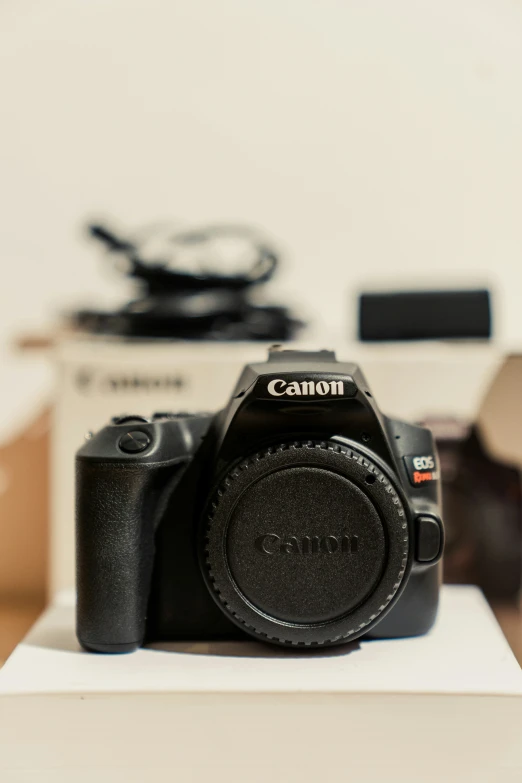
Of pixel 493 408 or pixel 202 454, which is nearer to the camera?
pixel 202 454

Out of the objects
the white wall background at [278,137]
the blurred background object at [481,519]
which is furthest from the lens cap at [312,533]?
the white wall background at [278,137]

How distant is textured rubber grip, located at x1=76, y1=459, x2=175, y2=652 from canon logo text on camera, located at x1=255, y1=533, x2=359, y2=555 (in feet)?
0.33

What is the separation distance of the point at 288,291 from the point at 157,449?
610 millimetres

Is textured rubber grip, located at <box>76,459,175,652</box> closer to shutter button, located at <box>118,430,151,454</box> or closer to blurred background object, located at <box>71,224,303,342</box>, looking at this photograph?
shutter button, located at <box>118,430,151,454</box>

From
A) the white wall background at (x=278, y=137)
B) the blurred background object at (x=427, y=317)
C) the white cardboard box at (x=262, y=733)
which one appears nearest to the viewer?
the white cardboard box at (x=262, y=733)

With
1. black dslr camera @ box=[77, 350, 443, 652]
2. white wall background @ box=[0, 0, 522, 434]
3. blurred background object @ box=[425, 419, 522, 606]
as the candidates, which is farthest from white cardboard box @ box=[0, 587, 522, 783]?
white wall background @ box=[0, 0, 522, 434]

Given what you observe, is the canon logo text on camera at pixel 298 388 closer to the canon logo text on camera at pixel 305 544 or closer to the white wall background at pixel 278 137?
the canon logo text on camera at pixel 305 544

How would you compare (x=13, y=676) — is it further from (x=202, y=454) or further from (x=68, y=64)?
(x=68, y=64)

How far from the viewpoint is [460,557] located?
838 mm

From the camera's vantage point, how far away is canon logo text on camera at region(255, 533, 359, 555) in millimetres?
525

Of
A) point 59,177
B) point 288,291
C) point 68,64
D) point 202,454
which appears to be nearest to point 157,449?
point 202,454

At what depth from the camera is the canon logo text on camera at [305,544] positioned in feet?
1.72

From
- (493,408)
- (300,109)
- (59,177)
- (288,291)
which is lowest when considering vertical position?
(493,408)

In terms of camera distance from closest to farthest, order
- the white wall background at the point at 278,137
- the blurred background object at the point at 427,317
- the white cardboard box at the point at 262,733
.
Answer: the white cardboard box at the point at 262,733
the blurred background object at the point at 427,317
the white wall background at the point at 278,137
